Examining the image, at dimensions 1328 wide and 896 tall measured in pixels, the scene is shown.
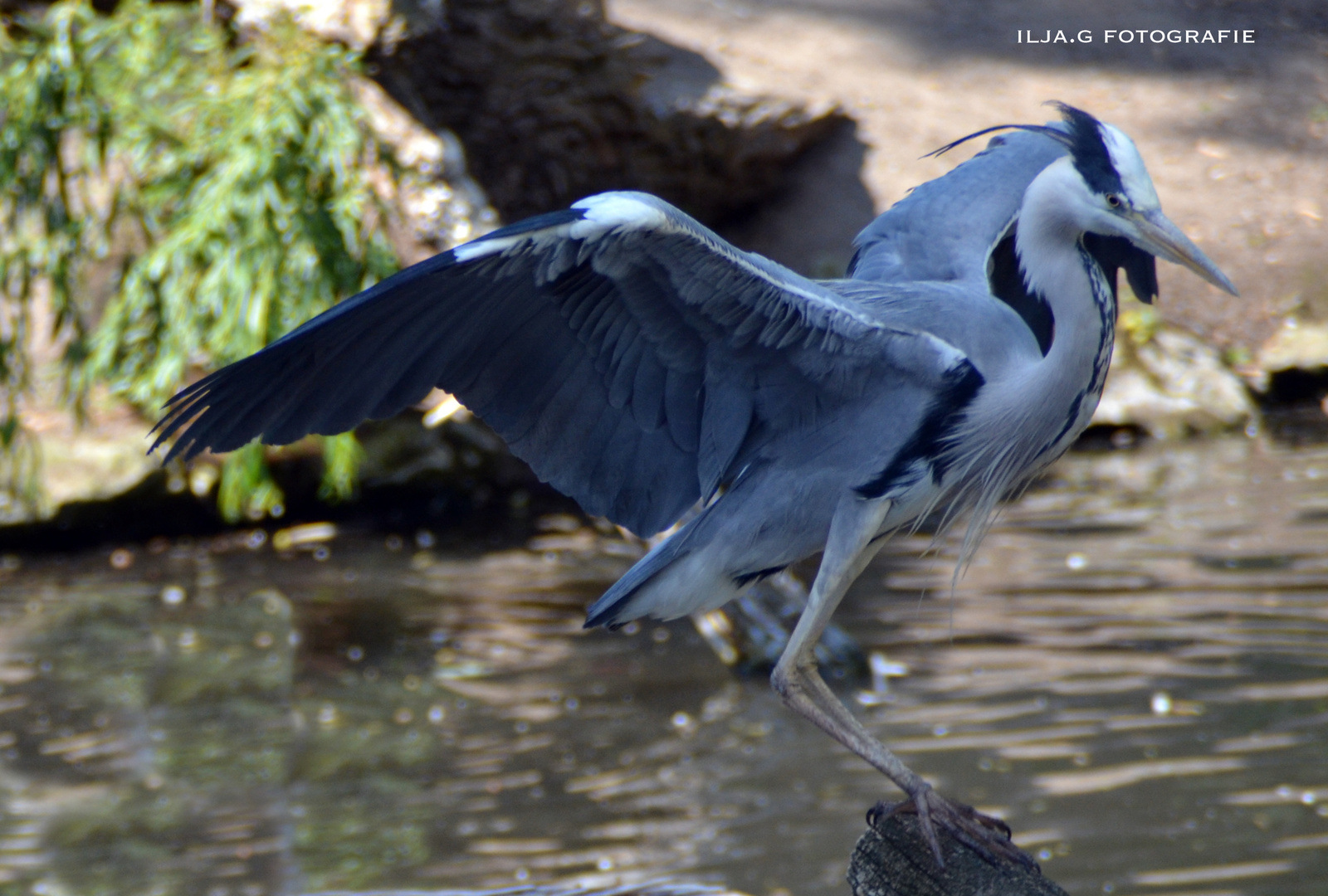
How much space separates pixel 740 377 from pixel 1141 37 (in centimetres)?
974

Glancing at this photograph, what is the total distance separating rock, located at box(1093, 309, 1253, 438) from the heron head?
6.04 m

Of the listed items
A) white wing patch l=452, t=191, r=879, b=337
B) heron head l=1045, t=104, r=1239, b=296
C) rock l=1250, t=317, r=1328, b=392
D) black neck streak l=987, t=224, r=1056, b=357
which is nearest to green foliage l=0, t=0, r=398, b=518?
black neck streak l=987, t=224, r=1056, b=357

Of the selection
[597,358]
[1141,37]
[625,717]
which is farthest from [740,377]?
[1141,37]

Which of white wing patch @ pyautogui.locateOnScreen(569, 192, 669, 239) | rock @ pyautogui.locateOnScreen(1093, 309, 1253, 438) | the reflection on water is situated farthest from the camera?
rock @ pyautogui.locateOnScreen(1093, 309, 1253, 438)

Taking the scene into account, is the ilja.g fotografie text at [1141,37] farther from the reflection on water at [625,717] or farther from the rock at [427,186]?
the rock at [427,186]

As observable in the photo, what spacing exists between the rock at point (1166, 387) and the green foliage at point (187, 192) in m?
4.38

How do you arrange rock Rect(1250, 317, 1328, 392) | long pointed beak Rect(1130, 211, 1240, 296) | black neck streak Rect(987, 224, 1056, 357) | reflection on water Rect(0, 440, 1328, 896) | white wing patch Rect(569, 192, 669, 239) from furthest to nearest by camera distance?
rock Rect(1250, 317, 1328, 392) → reflection on water Rect(0, 440, 1328, 896) → black neck streak Rect(987, 224, 1056, 357) → long pointed beak Rect(1130, 211, 1240, 296) → white wing patch Rect(569, 192, 669, 239)

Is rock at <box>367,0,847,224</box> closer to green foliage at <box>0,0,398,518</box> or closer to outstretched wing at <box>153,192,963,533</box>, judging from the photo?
green foliage at <box>0,0,398,518</box>

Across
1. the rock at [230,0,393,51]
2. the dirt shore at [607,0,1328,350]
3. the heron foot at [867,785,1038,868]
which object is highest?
the rock at [230,0,393,51]

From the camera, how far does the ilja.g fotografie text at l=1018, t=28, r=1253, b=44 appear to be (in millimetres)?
10812

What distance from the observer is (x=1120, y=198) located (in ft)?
7.68

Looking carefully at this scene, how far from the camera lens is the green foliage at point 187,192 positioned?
6051 millimetres

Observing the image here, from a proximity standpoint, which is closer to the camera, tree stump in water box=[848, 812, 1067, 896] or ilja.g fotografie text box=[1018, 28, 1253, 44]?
tree stump in water box=[848, 812, 1067, 896]

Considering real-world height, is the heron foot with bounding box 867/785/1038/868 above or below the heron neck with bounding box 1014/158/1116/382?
below
